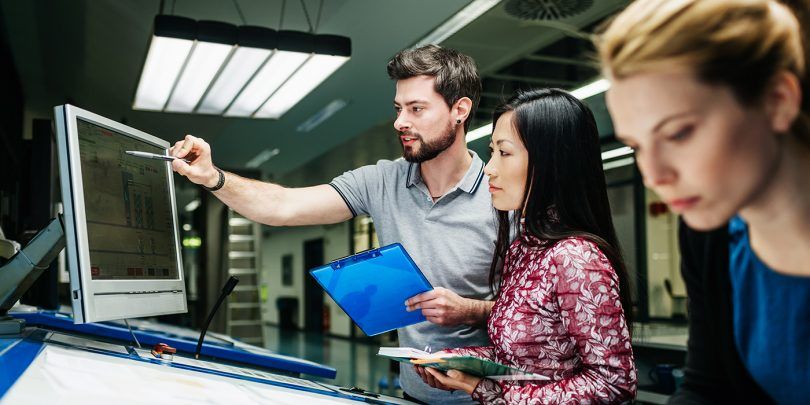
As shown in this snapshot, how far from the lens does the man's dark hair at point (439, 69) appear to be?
6.23 ft

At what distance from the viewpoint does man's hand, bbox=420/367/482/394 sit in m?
1.29

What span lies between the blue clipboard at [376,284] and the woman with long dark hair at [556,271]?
197 millimetres

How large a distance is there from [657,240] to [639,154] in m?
9.83

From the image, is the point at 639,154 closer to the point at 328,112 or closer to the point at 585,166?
the point at 585,166

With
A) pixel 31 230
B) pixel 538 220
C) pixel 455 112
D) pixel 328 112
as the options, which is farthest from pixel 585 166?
pixel 328 112

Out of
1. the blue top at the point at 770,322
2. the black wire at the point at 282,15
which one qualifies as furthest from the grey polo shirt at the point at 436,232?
the black wire at the point at 282,15

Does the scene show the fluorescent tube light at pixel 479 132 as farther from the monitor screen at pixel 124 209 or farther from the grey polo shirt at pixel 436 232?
the monitor screen at pixel 124 209

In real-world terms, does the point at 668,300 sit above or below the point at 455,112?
below

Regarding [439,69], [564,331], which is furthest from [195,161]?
[564,331]

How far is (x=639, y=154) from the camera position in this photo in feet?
2.26

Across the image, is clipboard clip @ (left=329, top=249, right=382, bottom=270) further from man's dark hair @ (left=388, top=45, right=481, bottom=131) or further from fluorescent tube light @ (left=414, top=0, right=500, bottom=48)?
fluorescent tube light @ (left=414, top=0, right=500, bottom=48)

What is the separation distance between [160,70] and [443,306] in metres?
3.56

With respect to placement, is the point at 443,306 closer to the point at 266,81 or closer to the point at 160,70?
the point at 160,70

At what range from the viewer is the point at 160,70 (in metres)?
4.47
